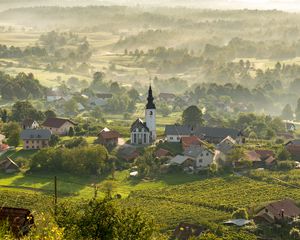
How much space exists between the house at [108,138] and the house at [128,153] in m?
2.16

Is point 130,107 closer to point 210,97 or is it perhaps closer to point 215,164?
point 210,97

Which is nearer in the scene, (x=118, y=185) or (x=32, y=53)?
(x=118, y=185)

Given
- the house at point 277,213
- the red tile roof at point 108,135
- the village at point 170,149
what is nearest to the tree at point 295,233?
the house at point 277,213

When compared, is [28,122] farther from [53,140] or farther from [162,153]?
[162,153]

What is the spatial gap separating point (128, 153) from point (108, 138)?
13.6ft

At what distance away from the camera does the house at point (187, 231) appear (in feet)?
124

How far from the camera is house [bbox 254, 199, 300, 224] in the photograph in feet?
138

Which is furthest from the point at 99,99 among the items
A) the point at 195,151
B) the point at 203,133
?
the point at 195,151

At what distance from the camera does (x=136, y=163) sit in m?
58.1

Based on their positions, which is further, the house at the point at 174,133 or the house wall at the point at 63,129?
the house wall at the point at 63,129

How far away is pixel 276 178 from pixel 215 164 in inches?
236

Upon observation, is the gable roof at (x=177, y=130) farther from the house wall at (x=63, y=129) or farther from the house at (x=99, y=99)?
the house at (x=99, y=99)

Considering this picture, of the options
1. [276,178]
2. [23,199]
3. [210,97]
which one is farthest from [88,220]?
[210,97]

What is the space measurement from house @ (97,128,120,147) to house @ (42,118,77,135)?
624 cm
